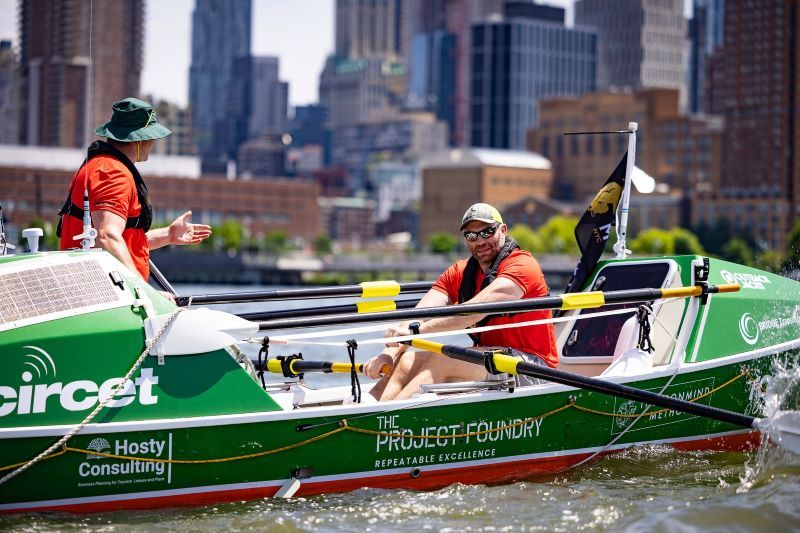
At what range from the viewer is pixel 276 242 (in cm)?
14900

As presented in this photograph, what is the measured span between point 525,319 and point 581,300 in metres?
0.64

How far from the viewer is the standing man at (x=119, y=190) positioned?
9805mm

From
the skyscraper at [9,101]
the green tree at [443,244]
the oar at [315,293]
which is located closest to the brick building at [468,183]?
the green tree at [443,244]

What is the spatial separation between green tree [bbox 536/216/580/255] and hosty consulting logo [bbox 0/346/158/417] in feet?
432

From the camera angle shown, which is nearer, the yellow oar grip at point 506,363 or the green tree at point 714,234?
the yellow oar grip at point 506,363

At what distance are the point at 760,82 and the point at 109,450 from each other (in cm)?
16568

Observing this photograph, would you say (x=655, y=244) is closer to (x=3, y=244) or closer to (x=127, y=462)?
(x=3, y=244)

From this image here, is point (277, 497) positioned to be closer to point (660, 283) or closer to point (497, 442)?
point (497, 442)

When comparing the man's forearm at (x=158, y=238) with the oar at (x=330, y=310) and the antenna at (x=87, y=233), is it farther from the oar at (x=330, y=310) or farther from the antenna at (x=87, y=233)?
the antenna at (x=87, y=233)

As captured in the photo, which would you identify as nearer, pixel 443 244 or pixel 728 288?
pixel 728 288

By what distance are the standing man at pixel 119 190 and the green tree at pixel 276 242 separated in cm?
12533

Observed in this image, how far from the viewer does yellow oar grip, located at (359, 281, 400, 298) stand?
11898mm

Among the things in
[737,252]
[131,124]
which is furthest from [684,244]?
[131,124]

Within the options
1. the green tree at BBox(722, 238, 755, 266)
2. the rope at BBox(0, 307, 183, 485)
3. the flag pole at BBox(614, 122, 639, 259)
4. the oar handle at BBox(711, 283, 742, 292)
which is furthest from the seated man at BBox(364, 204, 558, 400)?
the green tree at BBox(722, 238, 755, 266)
